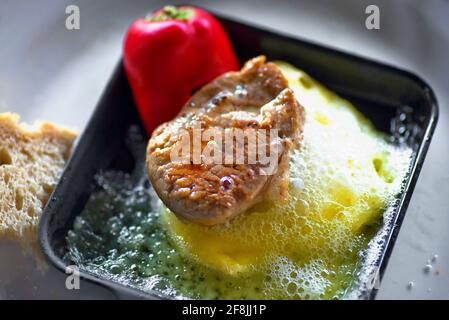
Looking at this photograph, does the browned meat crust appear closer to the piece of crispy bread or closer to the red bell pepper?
the red bell pepper

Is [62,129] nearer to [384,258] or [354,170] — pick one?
[354,170]

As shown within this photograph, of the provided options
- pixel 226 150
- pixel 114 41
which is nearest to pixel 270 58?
pixel 226 150

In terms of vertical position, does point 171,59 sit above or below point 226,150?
above

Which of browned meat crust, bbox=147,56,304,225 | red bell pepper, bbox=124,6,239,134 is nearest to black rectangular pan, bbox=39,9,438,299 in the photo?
red bell pepper, bbox=124,6,239,134

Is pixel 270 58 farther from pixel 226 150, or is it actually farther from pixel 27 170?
pixel 27 170

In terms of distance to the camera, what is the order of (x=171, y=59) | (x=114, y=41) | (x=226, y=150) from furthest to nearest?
1. (x=114, y=41)
2. (x=171, y=59)
3. (x=226, y=150)

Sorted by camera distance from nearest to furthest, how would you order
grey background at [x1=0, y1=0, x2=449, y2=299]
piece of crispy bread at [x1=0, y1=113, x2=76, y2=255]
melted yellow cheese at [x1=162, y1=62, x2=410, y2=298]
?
1. melted yellow cheese at [x1=162, y1=62, x2=410, y2=298]
2. piece of crispy bread at [x1=0, y1=113, x2=76, y2=255]
3. grey background at [x1=0, y1=0, x2=449, y2=299]

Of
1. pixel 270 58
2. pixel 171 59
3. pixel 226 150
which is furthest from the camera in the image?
pixel 270 58
